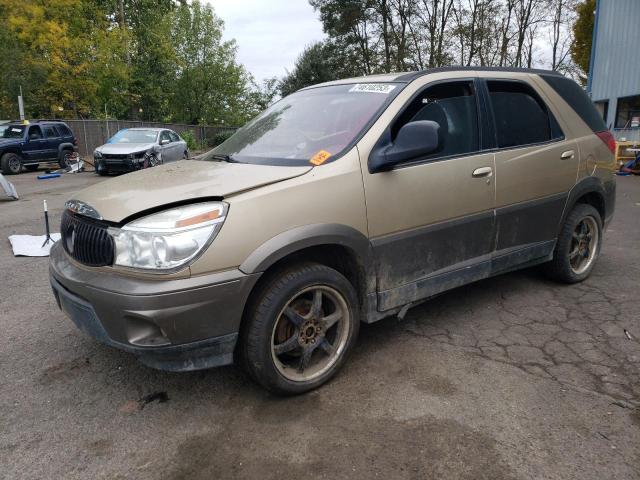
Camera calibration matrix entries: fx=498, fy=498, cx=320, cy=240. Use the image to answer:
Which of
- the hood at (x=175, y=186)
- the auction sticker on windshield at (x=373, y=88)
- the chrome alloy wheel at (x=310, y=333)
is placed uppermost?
the auction sticker on windshield at (x=373, y=88)

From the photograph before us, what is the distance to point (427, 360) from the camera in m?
3.23

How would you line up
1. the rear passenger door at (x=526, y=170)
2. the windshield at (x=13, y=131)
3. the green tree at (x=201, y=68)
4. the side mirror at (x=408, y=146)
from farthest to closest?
the green tree at (x=201, y=68)
the windshield at (x=13, y=131)
the rear passenger door at (x=526, y=170)
the side mirror at (x=408, y=146)

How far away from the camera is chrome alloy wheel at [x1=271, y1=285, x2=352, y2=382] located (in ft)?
9.14

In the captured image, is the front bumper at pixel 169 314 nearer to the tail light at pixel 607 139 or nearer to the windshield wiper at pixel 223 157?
the windshield wiper at pixel 223 157

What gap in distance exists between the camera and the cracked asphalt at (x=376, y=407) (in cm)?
228

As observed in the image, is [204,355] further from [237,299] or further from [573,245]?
[573,245]

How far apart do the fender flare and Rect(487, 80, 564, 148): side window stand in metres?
1.52

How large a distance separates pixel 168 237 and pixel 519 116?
2.94m

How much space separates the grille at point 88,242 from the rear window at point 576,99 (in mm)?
3746

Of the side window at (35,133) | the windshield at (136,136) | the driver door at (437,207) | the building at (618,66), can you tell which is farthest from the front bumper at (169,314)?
the building at (618,66)

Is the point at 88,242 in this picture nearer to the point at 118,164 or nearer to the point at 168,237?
the point at 168,237

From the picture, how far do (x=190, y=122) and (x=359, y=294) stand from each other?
1808 inches

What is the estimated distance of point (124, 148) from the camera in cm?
1577

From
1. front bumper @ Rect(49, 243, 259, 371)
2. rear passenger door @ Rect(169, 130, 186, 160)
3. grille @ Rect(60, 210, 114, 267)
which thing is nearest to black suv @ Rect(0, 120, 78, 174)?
rear passenger door @ Rect(169, 130, 186, 160)
